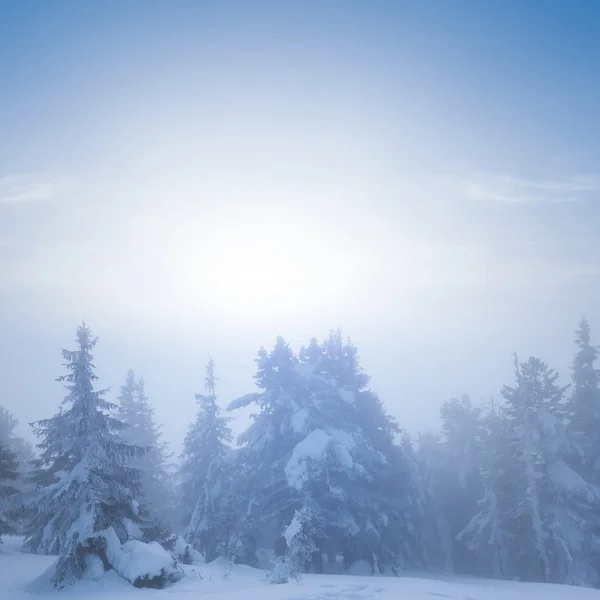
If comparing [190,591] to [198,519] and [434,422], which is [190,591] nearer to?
[198,519]

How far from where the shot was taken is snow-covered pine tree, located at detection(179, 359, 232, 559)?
2911cm

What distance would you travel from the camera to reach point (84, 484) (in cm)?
1653

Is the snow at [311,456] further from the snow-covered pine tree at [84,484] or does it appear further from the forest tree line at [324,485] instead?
the snow-covered pine tree at [84,484]

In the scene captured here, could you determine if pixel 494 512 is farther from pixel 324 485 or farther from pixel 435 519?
pixel 324 485

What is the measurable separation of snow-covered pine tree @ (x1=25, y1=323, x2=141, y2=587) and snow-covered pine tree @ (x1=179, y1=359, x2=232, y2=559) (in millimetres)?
10951

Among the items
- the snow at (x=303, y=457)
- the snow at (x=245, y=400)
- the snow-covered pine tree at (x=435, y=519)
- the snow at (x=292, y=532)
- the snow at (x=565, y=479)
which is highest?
the snow at (x=245, y=400)

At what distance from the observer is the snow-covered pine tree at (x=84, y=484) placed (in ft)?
53.3

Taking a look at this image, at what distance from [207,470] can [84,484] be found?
15.6 metres

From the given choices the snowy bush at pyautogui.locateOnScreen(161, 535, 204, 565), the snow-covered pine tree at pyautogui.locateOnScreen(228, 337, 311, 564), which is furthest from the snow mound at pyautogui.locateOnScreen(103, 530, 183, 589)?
the snow-covered pine tree at pyautogui.locateOnScreen(228, 337, 311, 564)

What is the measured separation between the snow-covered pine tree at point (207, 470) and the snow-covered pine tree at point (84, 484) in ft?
35.9

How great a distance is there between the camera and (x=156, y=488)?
1609 inches

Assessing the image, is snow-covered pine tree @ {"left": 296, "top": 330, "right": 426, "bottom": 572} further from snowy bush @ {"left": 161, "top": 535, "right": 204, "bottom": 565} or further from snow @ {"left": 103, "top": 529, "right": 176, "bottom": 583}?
snow @ {"left": 103, "top": 529, "right": 176, "bottom": 583}

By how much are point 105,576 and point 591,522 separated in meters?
27.8

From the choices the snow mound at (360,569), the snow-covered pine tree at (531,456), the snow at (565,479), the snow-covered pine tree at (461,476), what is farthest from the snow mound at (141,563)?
the snow-covered pine tree at (461,476)
